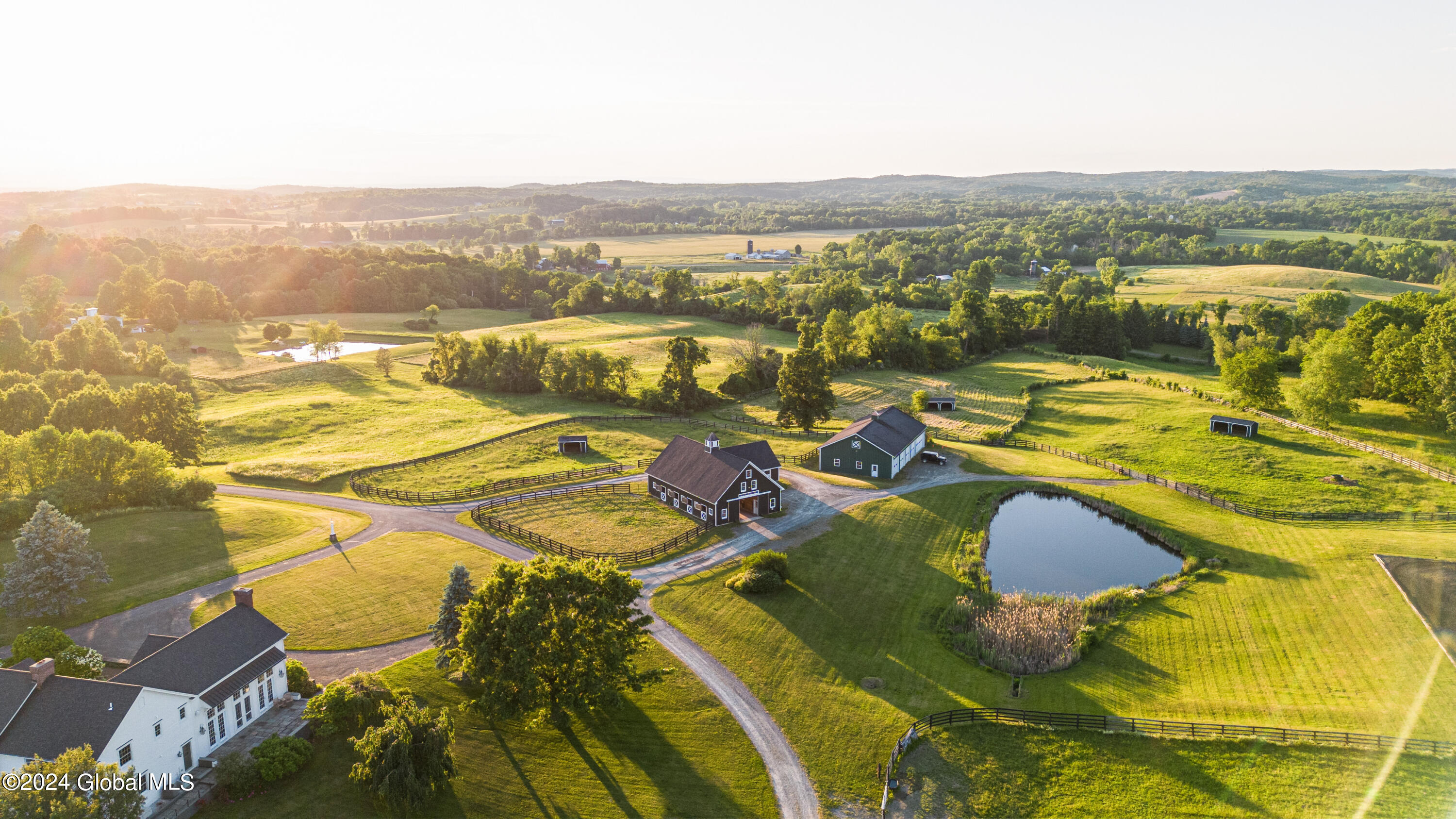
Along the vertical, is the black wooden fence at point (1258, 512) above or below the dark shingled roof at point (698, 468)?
below

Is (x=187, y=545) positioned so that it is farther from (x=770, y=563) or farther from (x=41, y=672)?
(x=770, y=563)

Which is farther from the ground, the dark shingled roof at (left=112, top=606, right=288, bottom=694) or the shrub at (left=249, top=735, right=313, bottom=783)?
the dark shingled roof at (left=112, top=606, right=288, bottom=694)

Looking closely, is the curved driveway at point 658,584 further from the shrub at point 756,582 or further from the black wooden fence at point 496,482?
the shrub at point 756,582

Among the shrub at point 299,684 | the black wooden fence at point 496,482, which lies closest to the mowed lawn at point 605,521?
the black wooden fence at point 496,482

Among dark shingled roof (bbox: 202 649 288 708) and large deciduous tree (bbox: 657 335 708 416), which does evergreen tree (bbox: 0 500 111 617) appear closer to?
dark shingled roof (bbox: 202 649 288 708)

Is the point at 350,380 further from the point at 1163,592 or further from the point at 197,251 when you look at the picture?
the point at 197,251

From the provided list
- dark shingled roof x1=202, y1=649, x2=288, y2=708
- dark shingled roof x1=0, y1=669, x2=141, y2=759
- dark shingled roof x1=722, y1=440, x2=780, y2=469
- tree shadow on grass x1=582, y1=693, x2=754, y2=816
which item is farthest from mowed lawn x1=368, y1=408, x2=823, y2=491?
dark shingled roof x1=0, y1=669, x2=141, y2=759
